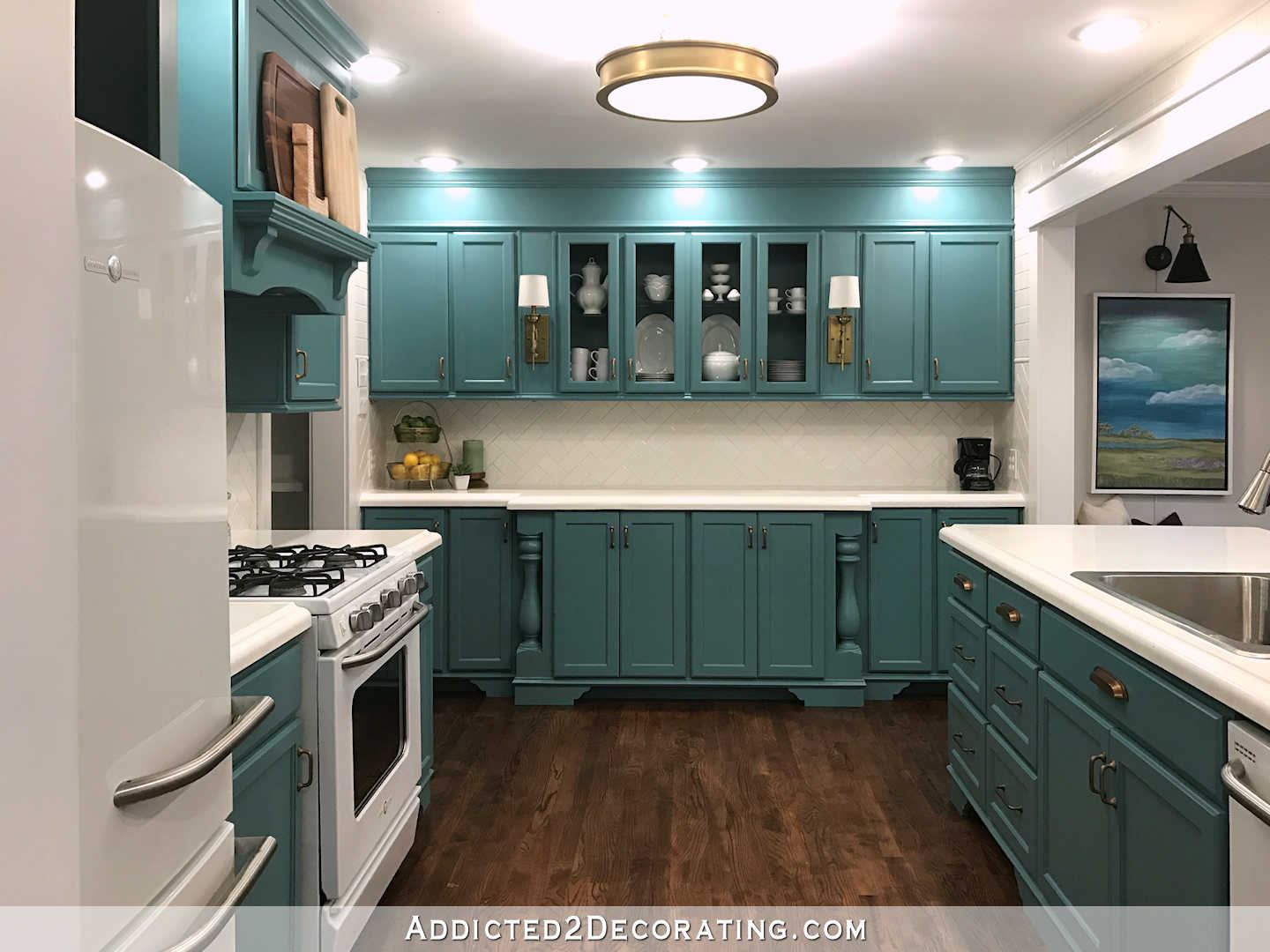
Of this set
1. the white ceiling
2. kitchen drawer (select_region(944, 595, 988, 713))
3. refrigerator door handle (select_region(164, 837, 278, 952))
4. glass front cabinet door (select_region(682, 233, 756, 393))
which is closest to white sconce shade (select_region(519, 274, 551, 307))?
the white ceiling

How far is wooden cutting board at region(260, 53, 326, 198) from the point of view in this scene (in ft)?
8.37

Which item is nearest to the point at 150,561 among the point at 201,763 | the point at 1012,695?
the point at 201,763

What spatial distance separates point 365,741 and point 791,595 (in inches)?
104

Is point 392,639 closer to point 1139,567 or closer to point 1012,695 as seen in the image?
point 1012,695

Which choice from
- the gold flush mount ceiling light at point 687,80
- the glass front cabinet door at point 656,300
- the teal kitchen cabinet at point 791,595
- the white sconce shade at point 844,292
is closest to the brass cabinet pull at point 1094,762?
the gold flush mount ceiling light at point 687,80

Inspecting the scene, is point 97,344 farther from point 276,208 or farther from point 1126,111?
point 1126,111

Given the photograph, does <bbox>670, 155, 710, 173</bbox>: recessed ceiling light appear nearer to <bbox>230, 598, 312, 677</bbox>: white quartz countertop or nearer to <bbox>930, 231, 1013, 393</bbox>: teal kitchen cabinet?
<bbox>930, 231, 1013, 393</bbox>: teal kitchen cabinet

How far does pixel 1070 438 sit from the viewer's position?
191 inches

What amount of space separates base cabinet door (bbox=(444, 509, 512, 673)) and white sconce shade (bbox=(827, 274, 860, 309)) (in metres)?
1.86

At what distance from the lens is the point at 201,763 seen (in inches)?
52.4

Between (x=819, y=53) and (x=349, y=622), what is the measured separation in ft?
7.77

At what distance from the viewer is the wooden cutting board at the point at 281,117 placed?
255cm

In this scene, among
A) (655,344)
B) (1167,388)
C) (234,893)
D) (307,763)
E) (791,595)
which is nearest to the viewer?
(234,893)

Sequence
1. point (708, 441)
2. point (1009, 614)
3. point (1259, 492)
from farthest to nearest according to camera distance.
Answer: point (708, 441), point (1009, 614), point (1259, 492)
